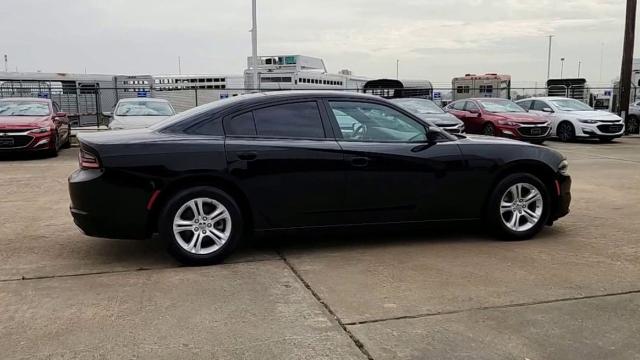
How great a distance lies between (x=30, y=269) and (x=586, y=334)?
4.34m

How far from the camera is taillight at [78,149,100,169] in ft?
16.2

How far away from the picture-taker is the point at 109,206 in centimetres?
493

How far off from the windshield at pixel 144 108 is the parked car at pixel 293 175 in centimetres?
861

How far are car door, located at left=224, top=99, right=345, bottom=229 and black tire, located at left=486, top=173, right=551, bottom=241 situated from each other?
Result: 5.21 feet

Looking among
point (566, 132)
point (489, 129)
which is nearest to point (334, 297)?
point (489, 129)

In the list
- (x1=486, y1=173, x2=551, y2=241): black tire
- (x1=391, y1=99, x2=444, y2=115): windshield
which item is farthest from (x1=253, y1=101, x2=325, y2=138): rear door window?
(x1=391, y1=99, x2=444, y2=115): windshield

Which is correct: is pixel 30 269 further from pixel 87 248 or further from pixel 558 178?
pixel 558 178

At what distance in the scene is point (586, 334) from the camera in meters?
3.70

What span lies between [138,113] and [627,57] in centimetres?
1674

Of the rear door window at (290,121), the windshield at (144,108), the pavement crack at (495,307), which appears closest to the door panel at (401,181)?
the rear door window at (290,121)

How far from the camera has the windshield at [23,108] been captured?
→ 44.8ft

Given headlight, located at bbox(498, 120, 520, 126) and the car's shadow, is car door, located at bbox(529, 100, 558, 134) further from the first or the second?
the car's shadow

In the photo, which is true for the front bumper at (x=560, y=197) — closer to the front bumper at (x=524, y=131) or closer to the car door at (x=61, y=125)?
the front bumper at (x=524, y=131)

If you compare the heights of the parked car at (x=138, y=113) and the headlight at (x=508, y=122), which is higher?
the parked car at (x=138, y=113)
